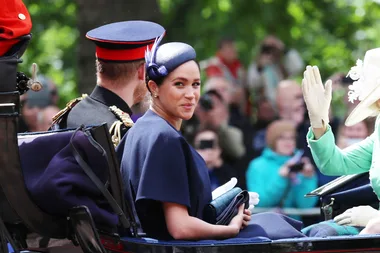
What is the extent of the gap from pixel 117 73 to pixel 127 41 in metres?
0.20

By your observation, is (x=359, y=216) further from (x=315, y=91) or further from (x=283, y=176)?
(x=283, y=176)

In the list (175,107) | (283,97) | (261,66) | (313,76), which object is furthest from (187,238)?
(261,66)

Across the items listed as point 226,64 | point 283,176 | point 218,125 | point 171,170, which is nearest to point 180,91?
point 171,170

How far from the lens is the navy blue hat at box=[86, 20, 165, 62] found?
5992mm

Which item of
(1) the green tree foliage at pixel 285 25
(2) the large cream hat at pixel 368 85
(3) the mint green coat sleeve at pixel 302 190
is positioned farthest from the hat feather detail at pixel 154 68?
(1) the green tree foliage at pixel 285 25

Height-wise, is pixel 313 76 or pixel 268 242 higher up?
pixel 313 76

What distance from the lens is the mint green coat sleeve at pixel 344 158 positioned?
5367 mm

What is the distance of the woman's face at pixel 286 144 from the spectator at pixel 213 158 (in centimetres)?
47

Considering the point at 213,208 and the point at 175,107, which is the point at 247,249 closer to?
the point at 213,208

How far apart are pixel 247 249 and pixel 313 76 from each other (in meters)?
0.90

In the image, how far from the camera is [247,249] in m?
4.78

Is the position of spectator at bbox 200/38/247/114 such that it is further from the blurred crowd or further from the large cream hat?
the large cream hat

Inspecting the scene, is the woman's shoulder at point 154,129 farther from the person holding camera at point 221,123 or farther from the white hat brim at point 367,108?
the person holding camera at point 221,123

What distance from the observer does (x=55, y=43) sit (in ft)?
44.9
